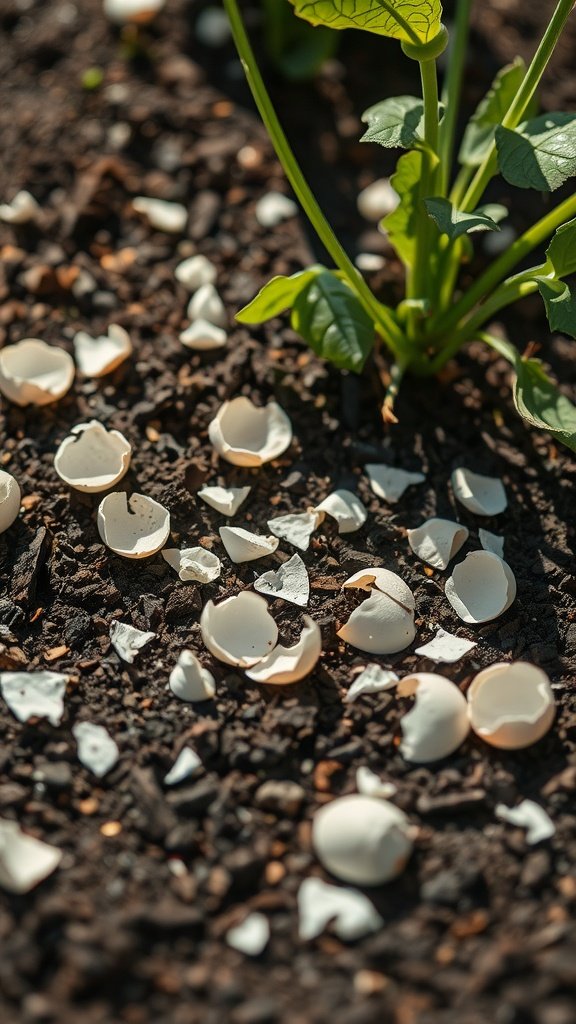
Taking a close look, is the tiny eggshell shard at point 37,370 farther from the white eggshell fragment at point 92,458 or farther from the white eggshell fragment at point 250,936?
the white eggshell fragment at point 250,936

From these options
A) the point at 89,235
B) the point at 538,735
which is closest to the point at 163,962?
the point at 538,735

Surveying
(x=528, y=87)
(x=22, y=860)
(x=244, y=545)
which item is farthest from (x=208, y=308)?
(x=22, y=860)

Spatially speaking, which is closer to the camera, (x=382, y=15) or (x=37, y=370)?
(x=382, y=15)

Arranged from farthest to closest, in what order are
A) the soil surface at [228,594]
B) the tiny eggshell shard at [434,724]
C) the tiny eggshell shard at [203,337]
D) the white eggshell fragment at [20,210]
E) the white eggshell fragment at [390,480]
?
the white eggshell fragment at [20,210] < the tiny eggshell shard at [203,337] < the white eggshell fragment at [390,480] < the tiny eggshell shard at [434,724] < the soil surface at [228,594]

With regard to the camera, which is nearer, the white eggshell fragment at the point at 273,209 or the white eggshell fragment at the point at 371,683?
the white eggshell fragment at the point at 371,683

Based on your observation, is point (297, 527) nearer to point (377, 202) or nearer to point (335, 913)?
point (335, 913)

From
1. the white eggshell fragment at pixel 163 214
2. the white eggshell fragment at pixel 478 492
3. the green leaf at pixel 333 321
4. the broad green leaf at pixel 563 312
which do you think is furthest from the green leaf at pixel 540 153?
the white eggshell fragment at pixel 163 214

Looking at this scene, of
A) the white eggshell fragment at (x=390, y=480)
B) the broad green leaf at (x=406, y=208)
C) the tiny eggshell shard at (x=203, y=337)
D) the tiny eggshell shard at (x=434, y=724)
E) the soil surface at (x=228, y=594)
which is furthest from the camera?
the tiny eggshell shard at (x=203, y=337)
